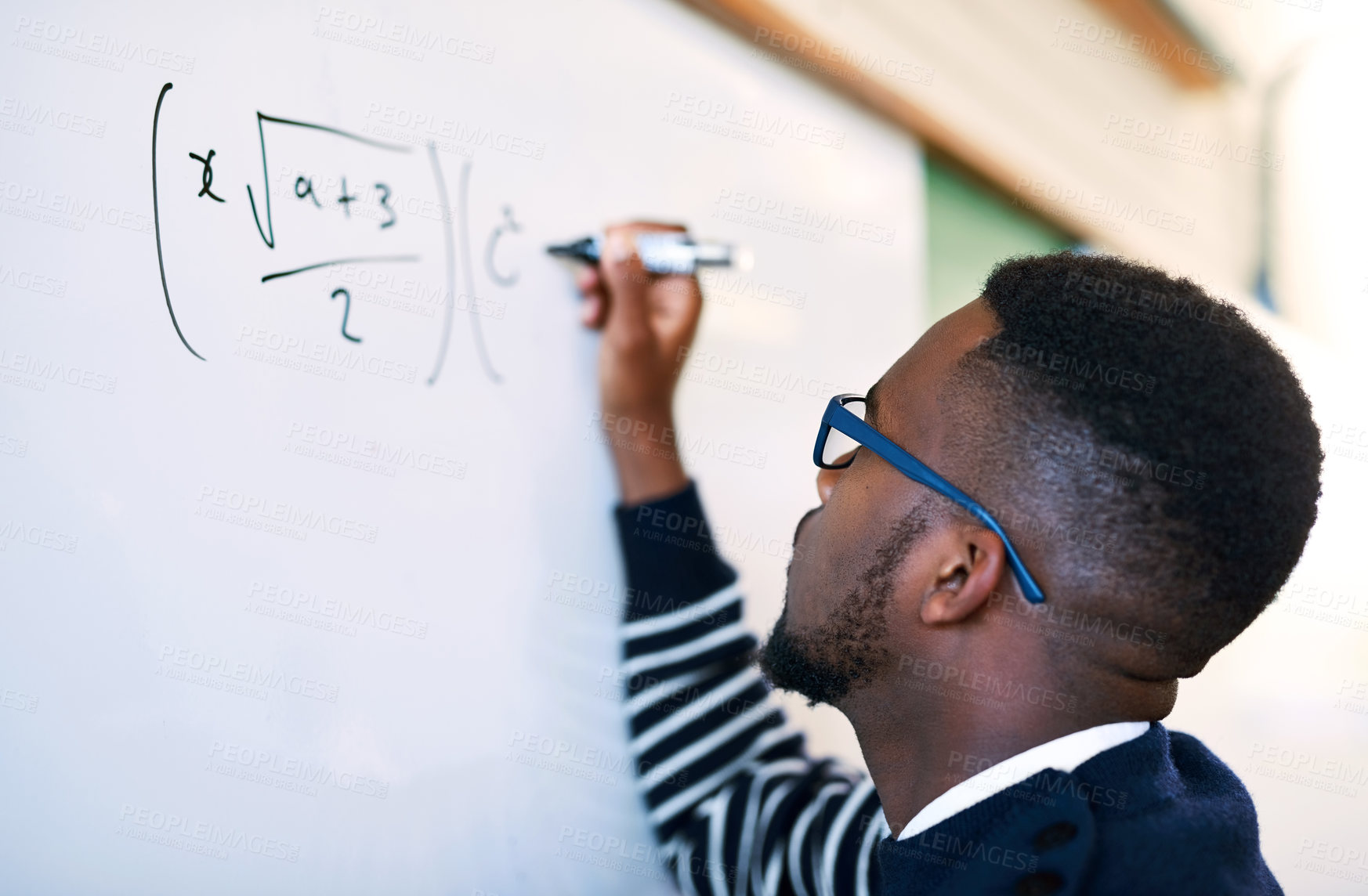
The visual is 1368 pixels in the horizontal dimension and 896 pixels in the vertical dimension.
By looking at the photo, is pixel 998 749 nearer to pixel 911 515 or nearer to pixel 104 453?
pixel 911 515

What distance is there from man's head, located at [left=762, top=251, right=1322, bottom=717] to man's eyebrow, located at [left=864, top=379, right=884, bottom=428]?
0.07 ft

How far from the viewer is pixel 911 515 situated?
616 mm

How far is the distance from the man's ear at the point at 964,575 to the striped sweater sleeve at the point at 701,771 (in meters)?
0.28

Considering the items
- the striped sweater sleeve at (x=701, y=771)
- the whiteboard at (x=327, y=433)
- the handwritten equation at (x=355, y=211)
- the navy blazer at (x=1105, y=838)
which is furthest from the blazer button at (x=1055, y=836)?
the handwritten equation at (x=355, y=211)

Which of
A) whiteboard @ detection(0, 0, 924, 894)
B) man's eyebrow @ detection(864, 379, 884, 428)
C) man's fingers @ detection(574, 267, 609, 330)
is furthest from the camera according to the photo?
man's fingers @ detection(574, 267, 609, 330)

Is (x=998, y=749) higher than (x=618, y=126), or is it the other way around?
(x=618, y=126)

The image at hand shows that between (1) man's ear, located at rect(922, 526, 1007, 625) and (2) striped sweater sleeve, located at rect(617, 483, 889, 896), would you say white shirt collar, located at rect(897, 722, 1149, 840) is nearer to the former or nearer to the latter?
(1) man's ear, located at rect(922, 526, 1007, 625)

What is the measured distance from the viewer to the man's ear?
571mm

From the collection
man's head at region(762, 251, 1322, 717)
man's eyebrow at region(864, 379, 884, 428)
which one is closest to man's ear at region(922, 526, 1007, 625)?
man's head at region(762, 251, 1322, 717)

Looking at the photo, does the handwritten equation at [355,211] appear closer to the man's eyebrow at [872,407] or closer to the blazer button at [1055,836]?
the man's eyebrow at [872,407]

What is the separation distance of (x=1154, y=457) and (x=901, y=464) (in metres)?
0.16

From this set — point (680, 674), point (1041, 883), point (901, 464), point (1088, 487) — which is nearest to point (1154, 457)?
point (1088, 487)

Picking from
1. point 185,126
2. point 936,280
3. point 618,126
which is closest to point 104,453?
point 185,126

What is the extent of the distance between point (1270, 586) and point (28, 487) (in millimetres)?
764
